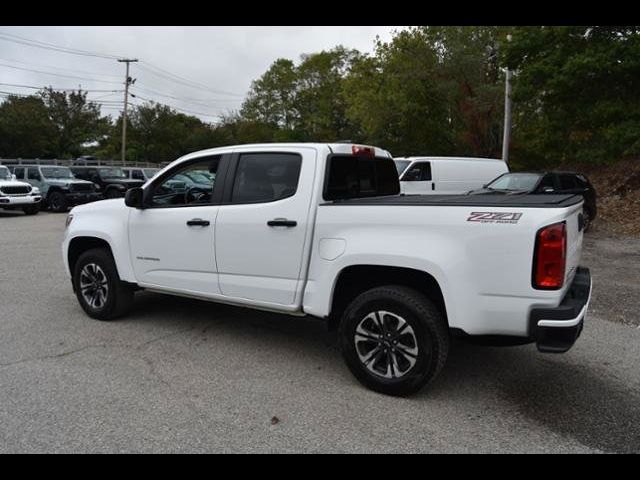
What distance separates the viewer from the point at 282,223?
4133 millimetres

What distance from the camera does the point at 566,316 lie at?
10.6 ft

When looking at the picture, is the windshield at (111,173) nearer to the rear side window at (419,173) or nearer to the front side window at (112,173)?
the front side window at (112,173)

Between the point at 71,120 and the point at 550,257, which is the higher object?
the point at 71,120

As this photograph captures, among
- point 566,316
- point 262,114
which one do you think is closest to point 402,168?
point 566,316

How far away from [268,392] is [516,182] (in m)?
11.0

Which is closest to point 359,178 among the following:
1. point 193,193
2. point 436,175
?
point 193,193

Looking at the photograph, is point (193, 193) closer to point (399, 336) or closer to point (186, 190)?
point (186, 190)

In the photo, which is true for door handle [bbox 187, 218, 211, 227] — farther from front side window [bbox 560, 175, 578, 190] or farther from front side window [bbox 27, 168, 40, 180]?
front side window [bbox 27, 168, 40, 180]

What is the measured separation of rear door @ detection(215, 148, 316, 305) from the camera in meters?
4.14

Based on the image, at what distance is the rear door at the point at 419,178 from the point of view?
1488 centimetres

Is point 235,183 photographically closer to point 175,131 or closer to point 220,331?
point 220,331

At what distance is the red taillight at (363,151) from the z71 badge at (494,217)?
1540 millimetres

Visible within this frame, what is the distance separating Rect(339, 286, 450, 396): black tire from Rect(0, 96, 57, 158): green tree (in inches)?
2021

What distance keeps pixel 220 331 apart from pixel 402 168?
10.8m
